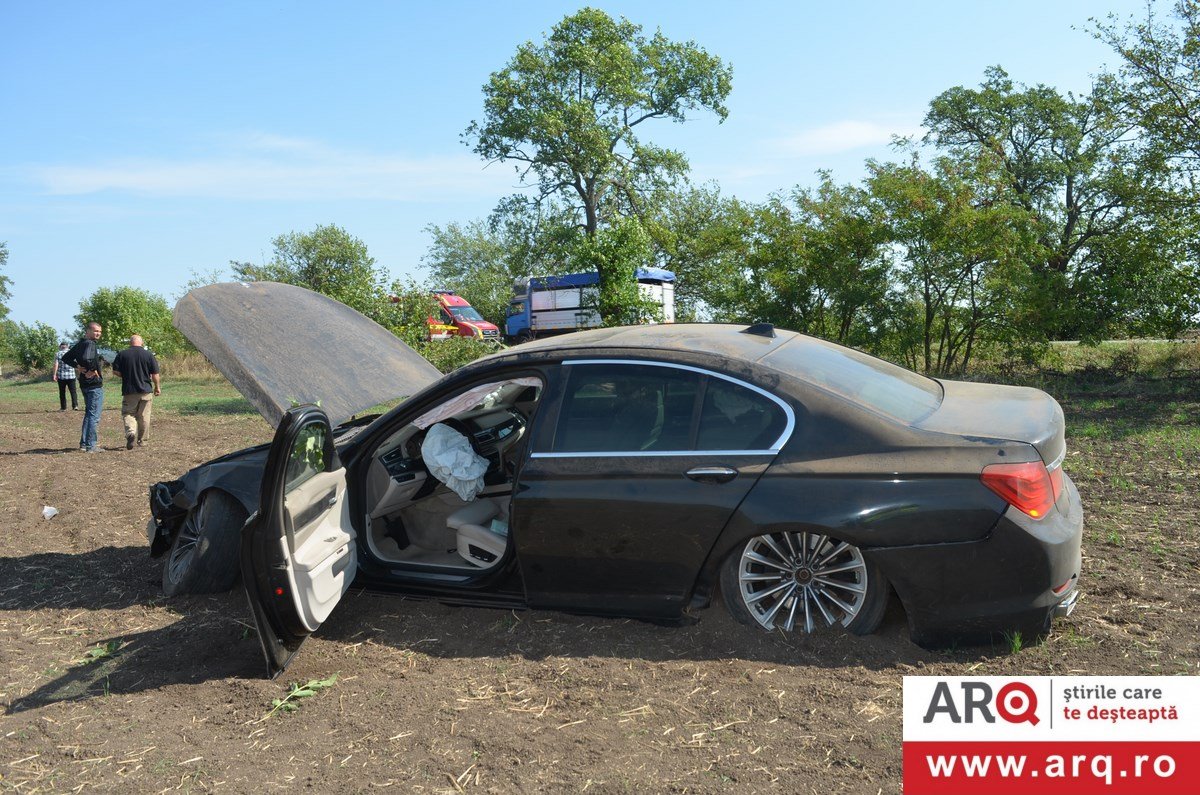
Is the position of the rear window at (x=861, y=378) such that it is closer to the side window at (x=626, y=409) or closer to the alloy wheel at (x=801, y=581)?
the side window at (x=626, y=409)

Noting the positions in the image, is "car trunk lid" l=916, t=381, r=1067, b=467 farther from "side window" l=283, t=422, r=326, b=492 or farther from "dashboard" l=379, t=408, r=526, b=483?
"side window" l=283, t=422, r=326, b=492

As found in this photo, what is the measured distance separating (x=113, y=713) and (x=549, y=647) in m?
2.03

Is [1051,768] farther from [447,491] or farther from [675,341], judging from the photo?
[447,491]

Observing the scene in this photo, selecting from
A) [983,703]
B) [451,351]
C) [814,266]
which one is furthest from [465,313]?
[983,703]

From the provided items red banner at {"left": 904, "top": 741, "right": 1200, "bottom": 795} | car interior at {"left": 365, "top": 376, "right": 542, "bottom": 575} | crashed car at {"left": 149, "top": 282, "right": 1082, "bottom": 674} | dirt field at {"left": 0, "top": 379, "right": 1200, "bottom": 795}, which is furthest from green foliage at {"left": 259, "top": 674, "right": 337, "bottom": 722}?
red banner at {"left": 904, "top": 741, "right": 1200, "bottom": 795}

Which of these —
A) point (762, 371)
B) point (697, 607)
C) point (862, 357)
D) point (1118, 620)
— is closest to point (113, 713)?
point (697, 607)

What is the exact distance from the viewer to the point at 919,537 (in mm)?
4105

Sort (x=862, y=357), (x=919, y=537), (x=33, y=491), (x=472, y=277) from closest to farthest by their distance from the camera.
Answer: (x=919, y=537) < (x=862, y=357) < (x=33, y=491) < (x=472, y=277)

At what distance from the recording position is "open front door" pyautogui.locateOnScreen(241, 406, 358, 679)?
4281mm

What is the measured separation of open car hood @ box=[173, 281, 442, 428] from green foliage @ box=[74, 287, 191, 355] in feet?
105

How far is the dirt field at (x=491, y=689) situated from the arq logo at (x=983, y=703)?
0.17 metres

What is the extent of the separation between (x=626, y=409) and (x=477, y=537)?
1279mm

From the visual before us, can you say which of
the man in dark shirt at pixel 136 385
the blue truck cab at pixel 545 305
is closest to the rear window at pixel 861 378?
the man in dark shirt at pixel 136 385

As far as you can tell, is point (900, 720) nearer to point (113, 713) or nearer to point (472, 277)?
point (113, 713)
